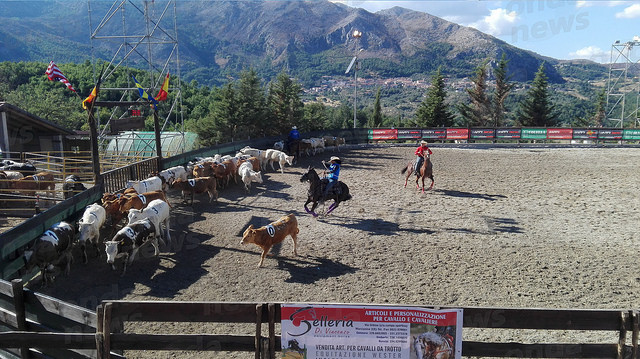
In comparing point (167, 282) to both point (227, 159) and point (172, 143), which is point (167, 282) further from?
point (172, 143)

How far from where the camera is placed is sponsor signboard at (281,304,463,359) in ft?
12.7

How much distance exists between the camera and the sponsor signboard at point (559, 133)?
3569cm

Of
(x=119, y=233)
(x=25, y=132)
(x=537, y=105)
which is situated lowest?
(x=119, y=233)

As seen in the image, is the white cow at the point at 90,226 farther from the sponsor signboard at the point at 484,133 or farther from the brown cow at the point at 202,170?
the sponsor signboard at the point at 484,133

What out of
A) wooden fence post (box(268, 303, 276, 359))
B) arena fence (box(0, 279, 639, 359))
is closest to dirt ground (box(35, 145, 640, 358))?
arena fence (box(0, 279, 639, 359))

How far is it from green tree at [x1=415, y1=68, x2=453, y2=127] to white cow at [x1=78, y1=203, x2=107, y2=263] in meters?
39.2

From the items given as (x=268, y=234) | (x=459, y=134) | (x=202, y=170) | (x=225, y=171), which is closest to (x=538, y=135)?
(x=459, y=134)

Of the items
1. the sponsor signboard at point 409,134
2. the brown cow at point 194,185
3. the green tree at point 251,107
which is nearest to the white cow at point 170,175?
the brown cow at point 194,185

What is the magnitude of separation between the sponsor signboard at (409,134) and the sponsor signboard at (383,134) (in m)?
0.44

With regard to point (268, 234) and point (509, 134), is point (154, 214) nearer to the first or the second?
point (268, 234)

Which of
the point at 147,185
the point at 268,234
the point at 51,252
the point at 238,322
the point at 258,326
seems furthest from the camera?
the point at 147,185

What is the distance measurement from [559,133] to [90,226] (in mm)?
36273

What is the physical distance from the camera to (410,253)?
1049cm

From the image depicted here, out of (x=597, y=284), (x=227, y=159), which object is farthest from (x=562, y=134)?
(x=597, y=284)
